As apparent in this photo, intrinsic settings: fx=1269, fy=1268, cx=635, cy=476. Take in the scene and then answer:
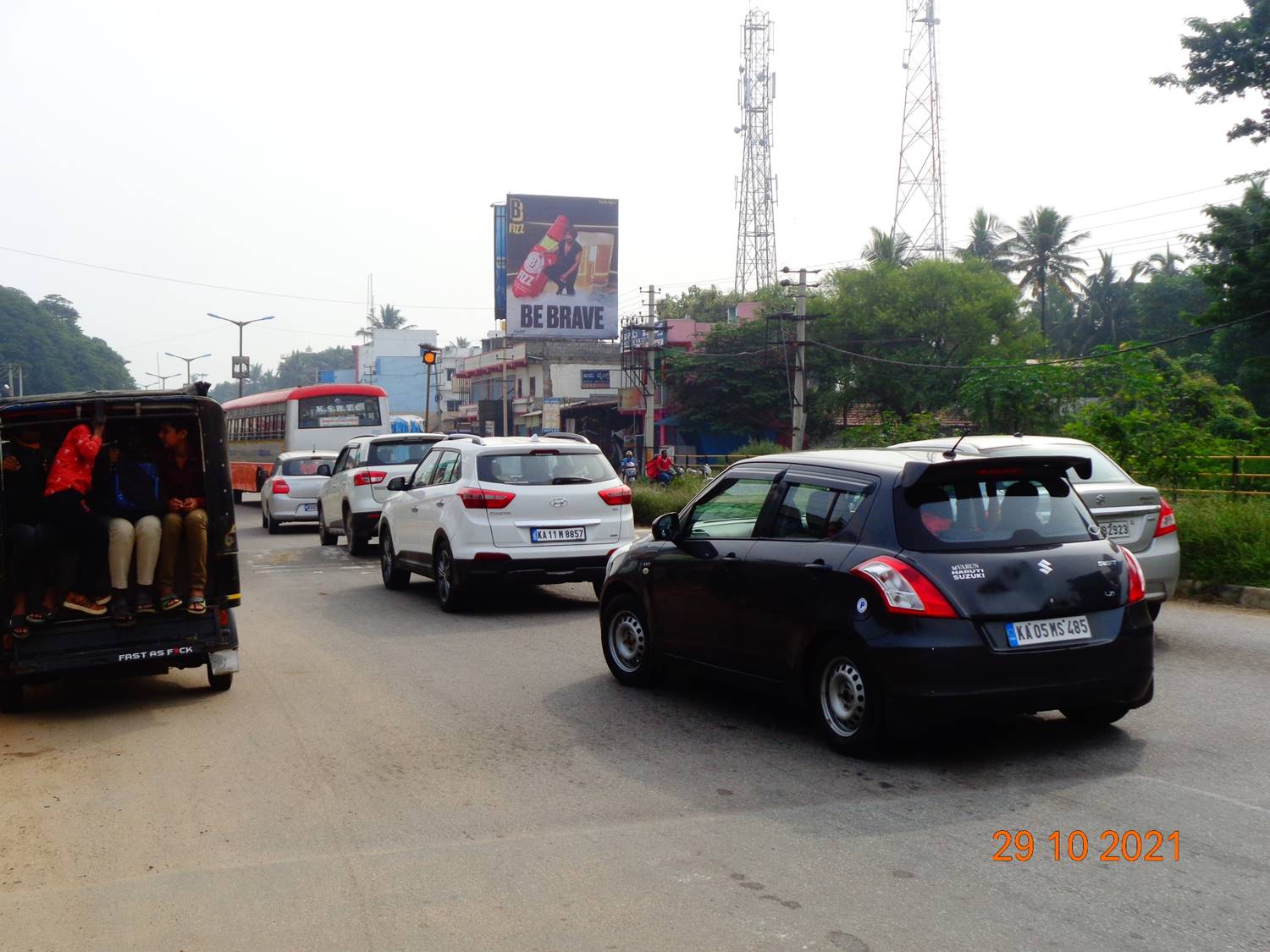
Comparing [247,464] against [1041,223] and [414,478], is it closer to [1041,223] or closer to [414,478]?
[414,478]

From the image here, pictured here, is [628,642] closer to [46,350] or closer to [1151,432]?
[1151,432]

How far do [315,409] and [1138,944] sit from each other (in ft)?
111

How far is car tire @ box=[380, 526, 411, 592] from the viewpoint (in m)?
14.8

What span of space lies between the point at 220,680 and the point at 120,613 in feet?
2.95

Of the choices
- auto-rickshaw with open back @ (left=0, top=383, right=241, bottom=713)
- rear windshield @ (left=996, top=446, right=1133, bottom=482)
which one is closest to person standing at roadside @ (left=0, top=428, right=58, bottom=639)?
auto-rickshaw with open back @ (left=0, top=383, right=241, bottom=713)

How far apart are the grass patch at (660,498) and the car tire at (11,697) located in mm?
16298

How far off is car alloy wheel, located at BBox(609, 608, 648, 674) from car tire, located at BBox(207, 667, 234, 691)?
2.62 m

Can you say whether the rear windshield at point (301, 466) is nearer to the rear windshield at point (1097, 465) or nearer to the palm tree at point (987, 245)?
the rear windshield at point (1097, 465)

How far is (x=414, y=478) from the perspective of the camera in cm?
1416

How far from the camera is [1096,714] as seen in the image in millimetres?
6816

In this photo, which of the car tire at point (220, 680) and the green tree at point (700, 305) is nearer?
the car tire at point (220, 680)

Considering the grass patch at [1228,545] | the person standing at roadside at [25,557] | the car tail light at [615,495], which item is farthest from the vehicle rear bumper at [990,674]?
the grass patch at [1228,545]

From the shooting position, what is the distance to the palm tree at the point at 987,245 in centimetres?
6856

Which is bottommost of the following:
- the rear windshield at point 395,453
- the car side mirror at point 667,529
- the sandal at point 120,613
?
the sandal at point 120,613
